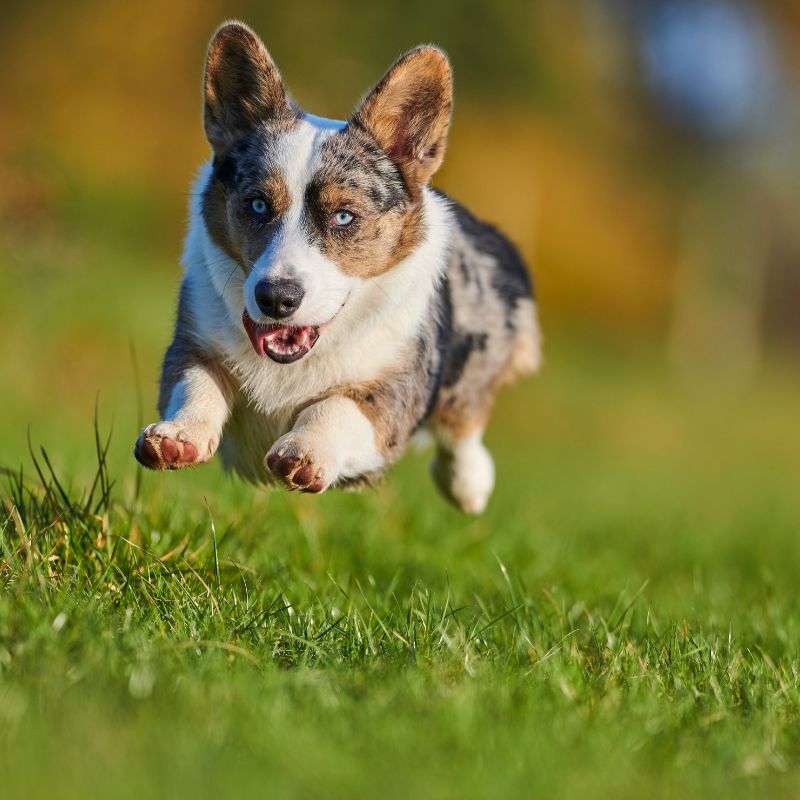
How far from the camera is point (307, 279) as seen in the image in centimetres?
346

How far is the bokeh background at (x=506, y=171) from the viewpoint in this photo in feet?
31.1

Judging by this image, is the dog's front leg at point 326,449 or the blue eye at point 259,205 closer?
the dog's front leg at point 326,449

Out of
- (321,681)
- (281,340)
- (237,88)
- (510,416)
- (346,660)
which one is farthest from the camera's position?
(510,416)

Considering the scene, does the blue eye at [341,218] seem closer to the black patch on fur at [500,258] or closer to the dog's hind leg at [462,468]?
the black patch on fur at [500,258]

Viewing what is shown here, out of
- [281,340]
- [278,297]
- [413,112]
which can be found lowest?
[281,340]

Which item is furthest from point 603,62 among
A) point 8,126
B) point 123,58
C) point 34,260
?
point 34,260

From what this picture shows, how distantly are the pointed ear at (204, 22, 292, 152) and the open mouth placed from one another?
0.69 m

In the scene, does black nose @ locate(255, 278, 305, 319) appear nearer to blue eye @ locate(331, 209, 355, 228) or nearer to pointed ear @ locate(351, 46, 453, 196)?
blue eye @ locate(331, 209, 355, 228)

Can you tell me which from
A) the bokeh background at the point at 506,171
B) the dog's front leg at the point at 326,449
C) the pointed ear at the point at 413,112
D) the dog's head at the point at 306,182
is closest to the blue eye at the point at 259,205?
the dog's head at the point at 306,182

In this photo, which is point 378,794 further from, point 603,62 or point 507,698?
point 603,62

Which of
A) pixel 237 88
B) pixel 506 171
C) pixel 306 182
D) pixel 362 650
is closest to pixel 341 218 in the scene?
pixel 306 182

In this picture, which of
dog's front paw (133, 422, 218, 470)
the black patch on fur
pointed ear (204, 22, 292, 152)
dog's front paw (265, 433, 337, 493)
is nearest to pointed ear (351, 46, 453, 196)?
pointed ear (204, 22, 292, 152)

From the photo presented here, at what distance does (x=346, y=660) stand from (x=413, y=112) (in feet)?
6.25

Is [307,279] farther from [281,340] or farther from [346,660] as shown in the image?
[346,660]
